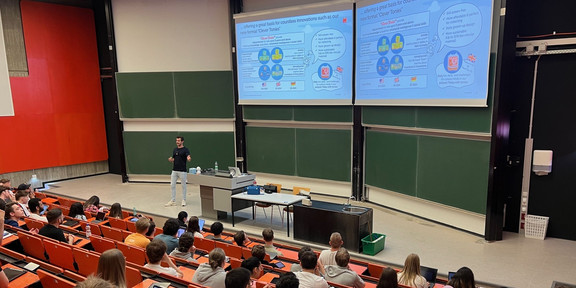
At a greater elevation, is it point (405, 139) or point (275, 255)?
point (405, 139)

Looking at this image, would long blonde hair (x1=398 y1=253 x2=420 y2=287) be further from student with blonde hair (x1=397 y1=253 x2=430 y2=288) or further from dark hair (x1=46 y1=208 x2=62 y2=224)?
dark hair (x1=46 y1=208 x2=62 y2=224)

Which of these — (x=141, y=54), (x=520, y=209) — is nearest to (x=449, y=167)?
(x=520, y=209)

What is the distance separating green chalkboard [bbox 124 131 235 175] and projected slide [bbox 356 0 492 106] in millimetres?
4535

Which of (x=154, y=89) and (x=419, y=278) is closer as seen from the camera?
(x=419, y=278)

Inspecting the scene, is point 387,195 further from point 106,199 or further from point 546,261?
point 106,199

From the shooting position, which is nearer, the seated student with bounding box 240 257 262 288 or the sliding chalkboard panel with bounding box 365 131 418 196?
the seated student with bounding box 240 257 262 288

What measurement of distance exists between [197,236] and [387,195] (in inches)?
197

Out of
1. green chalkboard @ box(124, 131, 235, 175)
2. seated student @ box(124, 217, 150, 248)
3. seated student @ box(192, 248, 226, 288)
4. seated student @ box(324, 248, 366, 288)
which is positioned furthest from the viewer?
green chalkboard @ box(124, 131, 235, 175)

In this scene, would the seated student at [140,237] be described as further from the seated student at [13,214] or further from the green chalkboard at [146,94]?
the green chalkboard at [146,94]

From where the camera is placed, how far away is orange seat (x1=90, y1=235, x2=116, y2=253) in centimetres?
452

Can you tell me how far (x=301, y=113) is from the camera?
9.70 meters

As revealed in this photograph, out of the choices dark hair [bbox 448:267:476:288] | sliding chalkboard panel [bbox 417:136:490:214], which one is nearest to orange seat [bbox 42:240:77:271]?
dark hair [bbox 448:267:476:288]

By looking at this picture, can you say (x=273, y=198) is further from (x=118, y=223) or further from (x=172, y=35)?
(x=172, y=35)

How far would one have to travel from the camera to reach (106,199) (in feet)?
31.6
